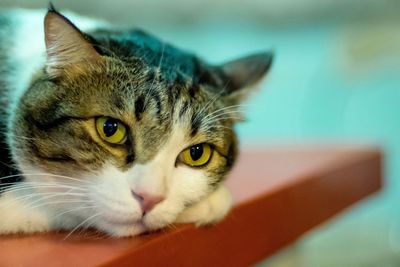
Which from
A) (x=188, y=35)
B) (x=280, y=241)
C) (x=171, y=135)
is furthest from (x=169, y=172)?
(x=188, y=35)

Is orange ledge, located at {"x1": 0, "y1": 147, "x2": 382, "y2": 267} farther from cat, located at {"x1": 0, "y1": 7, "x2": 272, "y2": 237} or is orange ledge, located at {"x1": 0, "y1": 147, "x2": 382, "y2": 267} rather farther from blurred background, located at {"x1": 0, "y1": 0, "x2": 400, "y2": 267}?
blurred background, located at {"x1": 0, "y1": 0, "x2": 400, "y2": 267}

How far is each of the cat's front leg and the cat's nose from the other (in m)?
0.14

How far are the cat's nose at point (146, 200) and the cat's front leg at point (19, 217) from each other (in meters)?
0.14

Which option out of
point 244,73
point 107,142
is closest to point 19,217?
point 107,142

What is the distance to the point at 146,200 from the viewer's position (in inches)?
25.0

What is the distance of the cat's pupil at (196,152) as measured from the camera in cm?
74

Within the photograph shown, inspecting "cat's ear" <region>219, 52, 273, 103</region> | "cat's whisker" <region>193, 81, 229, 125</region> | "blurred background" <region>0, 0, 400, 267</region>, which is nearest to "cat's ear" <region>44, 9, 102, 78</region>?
"cat's whisker" <region>193, 81, 229, 125</region>

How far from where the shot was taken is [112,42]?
2.63 feet

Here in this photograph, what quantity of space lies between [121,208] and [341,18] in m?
1.63

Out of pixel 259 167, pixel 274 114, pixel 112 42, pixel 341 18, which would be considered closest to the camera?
pixel 112 42

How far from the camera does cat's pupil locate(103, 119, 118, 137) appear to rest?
679 mm

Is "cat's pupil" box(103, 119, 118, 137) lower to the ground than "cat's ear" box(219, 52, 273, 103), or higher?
lower

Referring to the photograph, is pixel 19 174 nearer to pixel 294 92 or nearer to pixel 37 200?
pixel 37 200

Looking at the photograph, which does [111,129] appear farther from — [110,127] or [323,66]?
[323,66]
